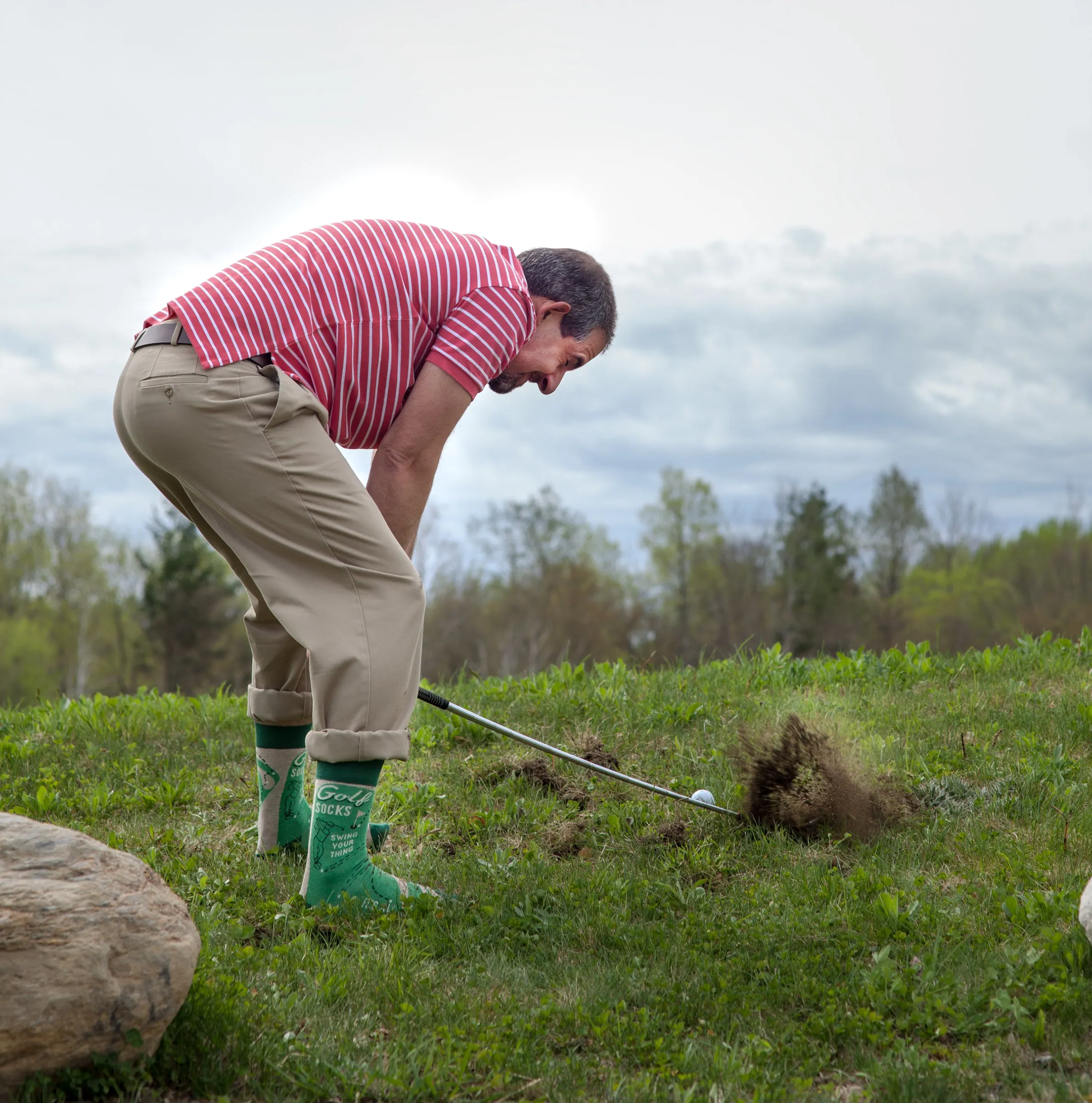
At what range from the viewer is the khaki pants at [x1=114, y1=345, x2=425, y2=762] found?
3.28m

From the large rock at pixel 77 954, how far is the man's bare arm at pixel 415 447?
137 cm

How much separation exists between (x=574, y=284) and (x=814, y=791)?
6.89 ft

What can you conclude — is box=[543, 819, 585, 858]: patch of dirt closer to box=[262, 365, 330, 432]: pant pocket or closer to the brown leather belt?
box=[262, 365, 330, 432]: pant pocket

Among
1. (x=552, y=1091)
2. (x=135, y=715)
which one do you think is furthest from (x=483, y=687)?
(x=552, y=1091)

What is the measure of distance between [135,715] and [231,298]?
359 cm

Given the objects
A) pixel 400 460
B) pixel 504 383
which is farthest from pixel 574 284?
pixel 400 460

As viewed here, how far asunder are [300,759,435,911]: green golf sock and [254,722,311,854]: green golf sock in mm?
557

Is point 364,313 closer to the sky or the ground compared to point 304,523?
closer to the sky

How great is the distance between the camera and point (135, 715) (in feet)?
20.4

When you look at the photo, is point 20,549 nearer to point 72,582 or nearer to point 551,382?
point 72,582

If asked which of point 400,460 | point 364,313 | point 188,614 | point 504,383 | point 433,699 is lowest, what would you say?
point 188,614

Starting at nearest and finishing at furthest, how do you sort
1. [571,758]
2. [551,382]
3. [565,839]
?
[551,382]
[565,839]
[571,758]

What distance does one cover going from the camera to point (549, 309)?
376 centimetres

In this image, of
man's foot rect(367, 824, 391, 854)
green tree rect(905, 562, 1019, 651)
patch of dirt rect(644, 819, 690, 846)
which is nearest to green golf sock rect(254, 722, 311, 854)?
man's foot rect(367, 824, 391, 854)
